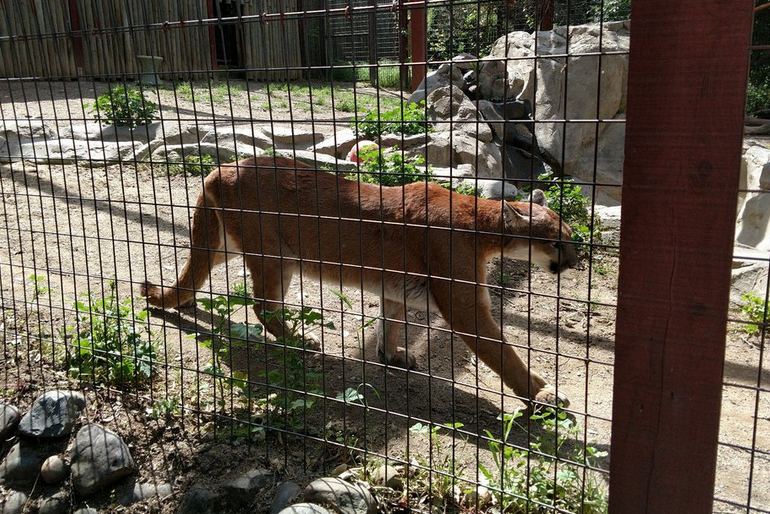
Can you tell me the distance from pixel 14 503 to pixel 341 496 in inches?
80.4

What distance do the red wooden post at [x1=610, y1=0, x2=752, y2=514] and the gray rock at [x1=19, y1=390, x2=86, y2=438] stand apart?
3.27 meters

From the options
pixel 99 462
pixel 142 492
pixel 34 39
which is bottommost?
pixel 142 492

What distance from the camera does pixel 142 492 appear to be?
374cm

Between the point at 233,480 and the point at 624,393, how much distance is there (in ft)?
7.12

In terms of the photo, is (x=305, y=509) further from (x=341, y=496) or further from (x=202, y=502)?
(x=202, y=502)

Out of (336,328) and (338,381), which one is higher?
(336,328)

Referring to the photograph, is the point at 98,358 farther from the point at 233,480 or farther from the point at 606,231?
the point at 606,231

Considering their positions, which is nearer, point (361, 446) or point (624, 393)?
point (624, 393)

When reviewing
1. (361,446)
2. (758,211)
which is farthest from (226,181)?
(758,211)

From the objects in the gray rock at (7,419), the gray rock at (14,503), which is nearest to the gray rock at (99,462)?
the gray rock at (14,503)

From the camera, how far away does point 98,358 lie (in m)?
4.43

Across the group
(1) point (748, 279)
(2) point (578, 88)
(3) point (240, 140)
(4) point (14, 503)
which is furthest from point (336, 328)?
(2) point (578, 88)

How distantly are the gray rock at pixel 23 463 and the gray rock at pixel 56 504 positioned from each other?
23cm

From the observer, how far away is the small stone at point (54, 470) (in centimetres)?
392
